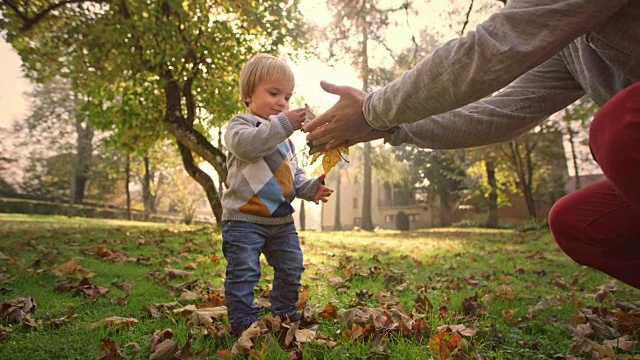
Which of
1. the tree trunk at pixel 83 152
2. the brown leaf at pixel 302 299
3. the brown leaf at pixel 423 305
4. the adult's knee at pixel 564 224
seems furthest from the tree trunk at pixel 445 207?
the adult's knee at pixel 564 224

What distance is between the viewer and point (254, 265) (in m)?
2.55

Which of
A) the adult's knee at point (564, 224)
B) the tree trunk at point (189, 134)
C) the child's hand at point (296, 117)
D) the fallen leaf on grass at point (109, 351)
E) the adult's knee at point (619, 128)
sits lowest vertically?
the fallen leaf on grass at point (109, 351)

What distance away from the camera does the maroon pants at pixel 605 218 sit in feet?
4.98

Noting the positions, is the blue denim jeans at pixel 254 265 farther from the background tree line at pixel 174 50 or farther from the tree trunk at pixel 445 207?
the tree trunk at pixel 445 207

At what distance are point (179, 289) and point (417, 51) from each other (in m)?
11.5

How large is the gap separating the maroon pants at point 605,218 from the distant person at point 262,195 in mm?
1475

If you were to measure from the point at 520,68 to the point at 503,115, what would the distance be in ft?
2.61

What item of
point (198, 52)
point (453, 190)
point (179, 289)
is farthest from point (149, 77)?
point (453, 190)

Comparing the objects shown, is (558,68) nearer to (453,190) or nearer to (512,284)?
(512,284)

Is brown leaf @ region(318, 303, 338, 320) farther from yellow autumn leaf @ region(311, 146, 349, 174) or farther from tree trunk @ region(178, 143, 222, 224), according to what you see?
tree trunk @ region(178, 143, 222, 224)

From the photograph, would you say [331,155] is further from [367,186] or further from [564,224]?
[367,186]

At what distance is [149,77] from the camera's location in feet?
36.0

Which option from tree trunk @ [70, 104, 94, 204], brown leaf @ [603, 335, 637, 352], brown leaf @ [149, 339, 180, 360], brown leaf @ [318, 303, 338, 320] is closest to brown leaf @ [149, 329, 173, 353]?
brown leaf @ [149, 339, 180, 360]

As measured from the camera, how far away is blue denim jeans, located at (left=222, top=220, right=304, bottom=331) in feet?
8.08
